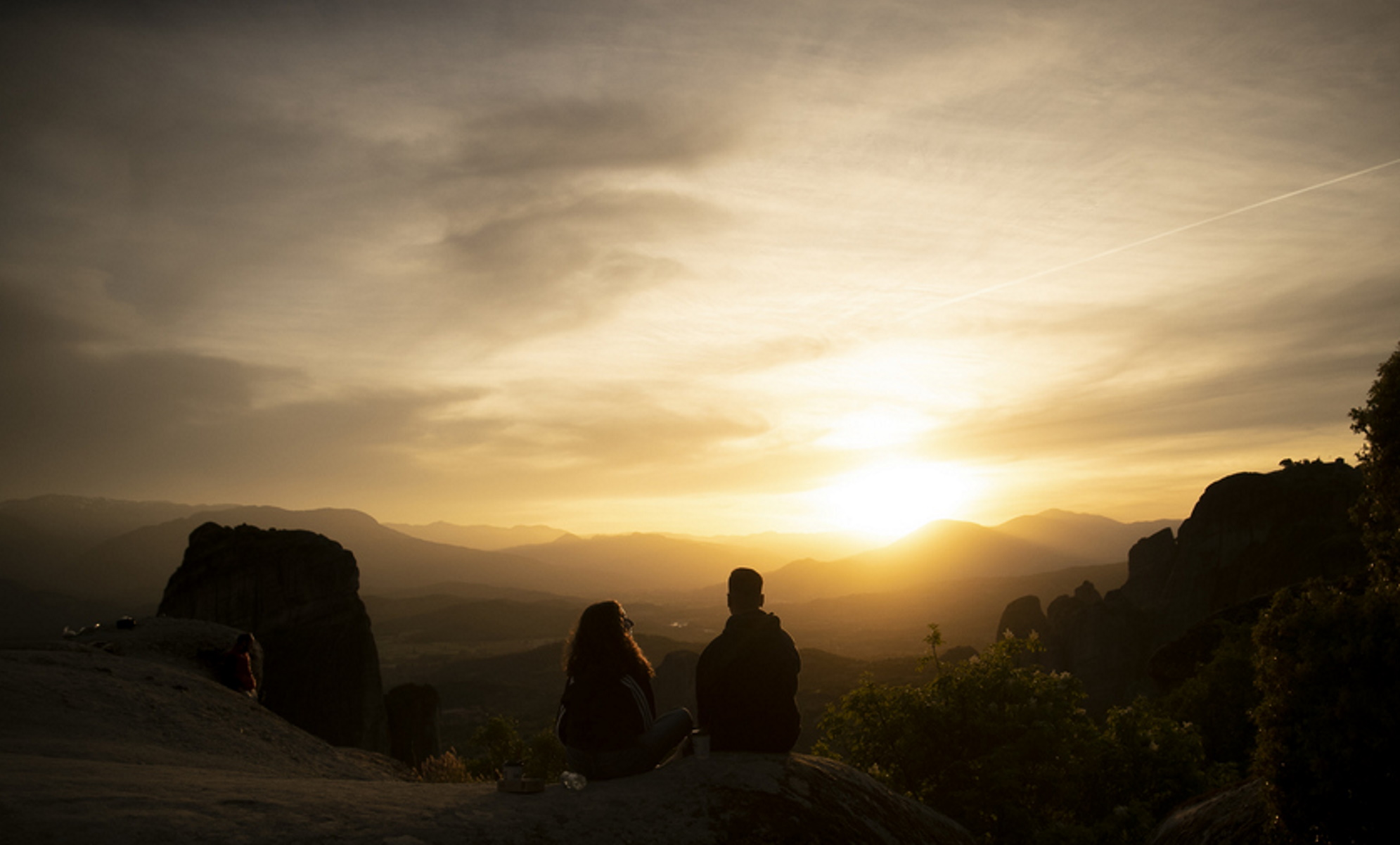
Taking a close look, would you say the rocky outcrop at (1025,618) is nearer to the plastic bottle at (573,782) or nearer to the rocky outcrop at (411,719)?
the rocky outcrop at (411,719)

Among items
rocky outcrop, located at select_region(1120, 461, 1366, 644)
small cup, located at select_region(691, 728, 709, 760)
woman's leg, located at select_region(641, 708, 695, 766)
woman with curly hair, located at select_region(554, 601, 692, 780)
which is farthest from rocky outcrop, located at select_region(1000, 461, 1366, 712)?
woman with curly hair, located at select_region(554, 601, 692, 780)

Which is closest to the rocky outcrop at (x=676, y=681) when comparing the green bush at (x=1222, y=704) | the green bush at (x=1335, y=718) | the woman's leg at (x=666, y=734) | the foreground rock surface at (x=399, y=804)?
the green bush at (x=1222, y=704)

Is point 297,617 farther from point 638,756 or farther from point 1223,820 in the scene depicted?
point 1223,820

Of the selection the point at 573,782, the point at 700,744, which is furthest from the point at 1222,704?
the point at 573,782

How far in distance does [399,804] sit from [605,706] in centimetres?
236

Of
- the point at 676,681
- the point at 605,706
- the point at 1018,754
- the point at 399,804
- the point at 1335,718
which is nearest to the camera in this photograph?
the point at 1335,718

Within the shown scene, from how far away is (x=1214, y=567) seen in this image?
242 ft

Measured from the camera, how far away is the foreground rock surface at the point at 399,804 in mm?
6012

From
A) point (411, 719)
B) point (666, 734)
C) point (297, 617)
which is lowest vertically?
point (411, 719)

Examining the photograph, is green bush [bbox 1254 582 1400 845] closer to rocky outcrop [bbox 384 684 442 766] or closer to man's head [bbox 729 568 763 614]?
man's head [bbox 729 568 763 614]

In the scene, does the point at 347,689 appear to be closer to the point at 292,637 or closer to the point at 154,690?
the point at 292,637

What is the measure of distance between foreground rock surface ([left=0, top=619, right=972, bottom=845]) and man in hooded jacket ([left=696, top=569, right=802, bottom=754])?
323 mm

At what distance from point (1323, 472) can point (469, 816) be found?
84.7 m

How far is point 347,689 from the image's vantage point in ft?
164
